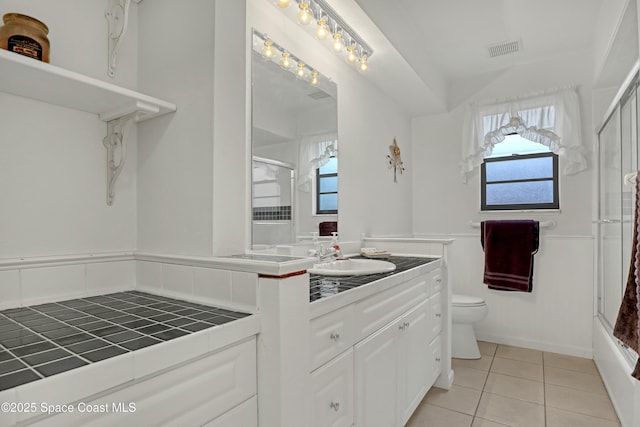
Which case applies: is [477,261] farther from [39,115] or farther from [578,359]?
[39,115]

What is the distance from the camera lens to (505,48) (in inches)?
112

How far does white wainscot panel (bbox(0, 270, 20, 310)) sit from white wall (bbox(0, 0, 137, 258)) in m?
0.06

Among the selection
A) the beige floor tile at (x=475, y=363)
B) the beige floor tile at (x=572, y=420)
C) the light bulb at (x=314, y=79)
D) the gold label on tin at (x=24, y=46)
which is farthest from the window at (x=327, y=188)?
the beige floor tile at (x=572, y=420)

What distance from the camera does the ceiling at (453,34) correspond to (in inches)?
85.0

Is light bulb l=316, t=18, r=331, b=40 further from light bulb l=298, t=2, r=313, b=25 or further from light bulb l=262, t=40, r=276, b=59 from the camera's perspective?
light bulb l=262, t=40, r=276, b=59

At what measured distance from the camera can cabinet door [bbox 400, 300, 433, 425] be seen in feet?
5.65

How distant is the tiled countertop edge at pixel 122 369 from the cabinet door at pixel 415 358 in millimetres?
1083

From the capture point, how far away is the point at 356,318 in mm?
1321

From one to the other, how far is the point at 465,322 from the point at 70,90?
2802 millimetres

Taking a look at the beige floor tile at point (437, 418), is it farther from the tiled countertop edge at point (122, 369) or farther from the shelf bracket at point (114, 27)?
the shelf bracket at point (114, 27)

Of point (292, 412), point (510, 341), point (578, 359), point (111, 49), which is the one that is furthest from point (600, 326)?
point (111, 49)

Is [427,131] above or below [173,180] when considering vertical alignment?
above

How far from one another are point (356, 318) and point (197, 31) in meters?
1.19

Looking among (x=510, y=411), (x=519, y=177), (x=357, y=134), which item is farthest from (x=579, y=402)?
(x=357, y=134)
